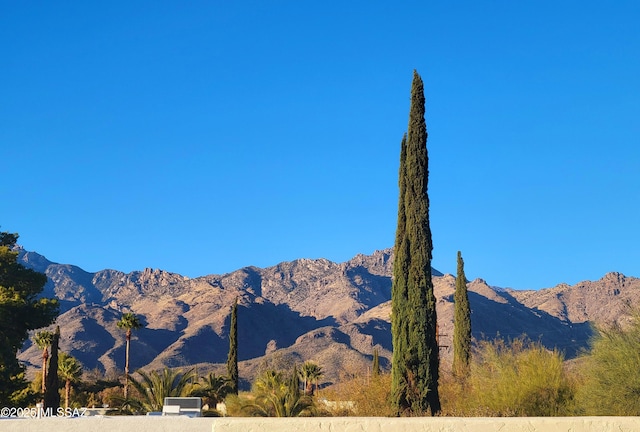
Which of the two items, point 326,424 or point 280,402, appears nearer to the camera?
point 326,424

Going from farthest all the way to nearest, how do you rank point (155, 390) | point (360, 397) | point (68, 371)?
point (68, 371) → point (155, 390) → point (360, 397)

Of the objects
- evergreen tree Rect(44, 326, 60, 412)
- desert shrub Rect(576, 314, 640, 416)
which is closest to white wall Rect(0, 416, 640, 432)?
desert shrub Rect(576, 314, 640, 416)

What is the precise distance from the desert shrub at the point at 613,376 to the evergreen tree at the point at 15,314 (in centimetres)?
2874

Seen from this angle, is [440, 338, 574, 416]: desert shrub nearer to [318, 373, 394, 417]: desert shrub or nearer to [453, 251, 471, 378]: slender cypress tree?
[318, 373, 394, 417]: desert shrub

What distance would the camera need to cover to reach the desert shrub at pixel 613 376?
70.1 feet

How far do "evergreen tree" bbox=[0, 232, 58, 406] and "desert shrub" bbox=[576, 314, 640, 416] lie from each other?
28.7 meters

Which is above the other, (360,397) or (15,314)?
(15,314)

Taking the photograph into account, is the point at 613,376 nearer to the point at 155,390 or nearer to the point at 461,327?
A: the point at 461,327

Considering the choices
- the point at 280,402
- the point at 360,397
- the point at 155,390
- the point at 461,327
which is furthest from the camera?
the point at 461,327

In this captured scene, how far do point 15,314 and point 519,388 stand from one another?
2788 cm

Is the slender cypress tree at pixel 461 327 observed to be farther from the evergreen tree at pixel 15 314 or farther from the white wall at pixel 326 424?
the evergreen tree at pixel 15 314

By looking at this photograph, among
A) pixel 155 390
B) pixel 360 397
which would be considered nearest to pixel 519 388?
pixel 360 397

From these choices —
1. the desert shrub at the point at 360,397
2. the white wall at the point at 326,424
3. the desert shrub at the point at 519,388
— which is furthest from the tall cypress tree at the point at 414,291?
the white wall at the point at 326,424

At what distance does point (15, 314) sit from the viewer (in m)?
41.0
